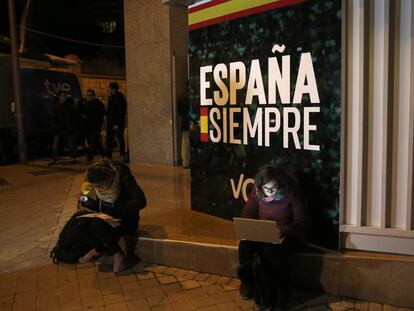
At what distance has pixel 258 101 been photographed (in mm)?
4277

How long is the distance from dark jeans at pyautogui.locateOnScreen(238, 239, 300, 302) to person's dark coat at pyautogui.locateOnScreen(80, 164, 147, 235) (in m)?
1.18

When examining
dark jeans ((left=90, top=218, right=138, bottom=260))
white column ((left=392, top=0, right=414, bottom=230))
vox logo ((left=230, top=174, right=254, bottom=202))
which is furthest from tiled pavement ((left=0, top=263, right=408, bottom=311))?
vox logo ((left=230, top=174, right=254, bottom=202))

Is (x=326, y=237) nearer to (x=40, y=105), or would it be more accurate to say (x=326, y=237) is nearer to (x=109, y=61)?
(x=40, y=105)

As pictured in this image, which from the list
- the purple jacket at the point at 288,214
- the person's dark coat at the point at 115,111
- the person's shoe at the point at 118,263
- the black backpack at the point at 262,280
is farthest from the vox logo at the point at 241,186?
the person's dark coat at the point at 115,111

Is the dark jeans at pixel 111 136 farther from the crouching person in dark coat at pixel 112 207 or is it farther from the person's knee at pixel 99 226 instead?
the person's knee at pixel 99 226

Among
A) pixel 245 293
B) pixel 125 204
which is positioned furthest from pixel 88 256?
pixel 245 293

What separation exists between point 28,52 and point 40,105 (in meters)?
2.18

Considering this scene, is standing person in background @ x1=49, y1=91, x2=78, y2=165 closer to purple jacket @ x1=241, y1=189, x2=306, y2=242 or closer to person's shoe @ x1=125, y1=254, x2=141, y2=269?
person's shoe @ x1=125, y1=254, x2=141, y2=269

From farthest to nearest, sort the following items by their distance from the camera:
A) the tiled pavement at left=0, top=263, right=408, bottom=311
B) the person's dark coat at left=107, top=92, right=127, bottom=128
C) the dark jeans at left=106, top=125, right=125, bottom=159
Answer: the dark jeans at left=106, top=125, right=125, bottom=159
the person's dark coat at left=107, top=92, right=127, bottom=128
the tiled pavement at left=0, top=263, right=408, bottom=311

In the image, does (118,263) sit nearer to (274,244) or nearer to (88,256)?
(88,256)

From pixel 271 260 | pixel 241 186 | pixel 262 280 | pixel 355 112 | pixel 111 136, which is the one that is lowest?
pixel 262 280

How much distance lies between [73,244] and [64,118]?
6802 mm

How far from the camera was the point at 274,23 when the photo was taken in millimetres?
4047

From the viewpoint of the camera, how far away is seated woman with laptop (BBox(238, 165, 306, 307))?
3330 mm
